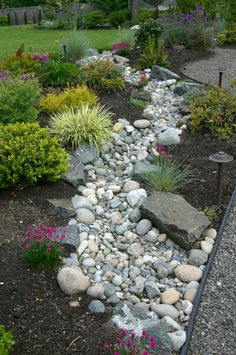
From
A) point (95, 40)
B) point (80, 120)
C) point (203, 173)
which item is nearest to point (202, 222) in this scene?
point (203, 173)

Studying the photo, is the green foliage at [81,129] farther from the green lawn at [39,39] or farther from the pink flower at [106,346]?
the green lawn at [39,39]

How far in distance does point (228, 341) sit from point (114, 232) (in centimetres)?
166

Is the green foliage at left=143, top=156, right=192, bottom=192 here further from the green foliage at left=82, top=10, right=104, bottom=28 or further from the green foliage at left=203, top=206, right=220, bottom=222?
the green foliage at left=82, top=10, right=104, bottom=28

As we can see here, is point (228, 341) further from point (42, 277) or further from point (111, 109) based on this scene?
point (111, 109)

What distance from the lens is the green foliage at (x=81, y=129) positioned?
5.88m

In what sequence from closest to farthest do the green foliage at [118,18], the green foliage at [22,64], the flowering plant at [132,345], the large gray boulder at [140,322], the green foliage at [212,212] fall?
the flowering plant at [132,345] < the large gray boulder at [140,322] < the green foliage at [212,212] < the green foliage at [22,64] < the green foliage at [118,18]

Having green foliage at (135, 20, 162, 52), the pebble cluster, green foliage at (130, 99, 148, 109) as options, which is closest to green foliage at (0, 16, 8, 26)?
green foliage at (135, 20, 162, 52)

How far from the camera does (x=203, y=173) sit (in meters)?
5.62

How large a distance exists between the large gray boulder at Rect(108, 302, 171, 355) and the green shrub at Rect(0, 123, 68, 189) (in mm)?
1839

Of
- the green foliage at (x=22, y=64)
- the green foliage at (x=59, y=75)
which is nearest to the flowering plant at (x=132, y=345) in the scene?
the green foliage at (x=59, y=75)

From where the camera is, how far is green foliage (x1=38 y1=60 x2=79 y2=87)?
26.6 ft

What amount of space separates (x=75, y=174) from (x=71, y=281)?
1828 millimetres

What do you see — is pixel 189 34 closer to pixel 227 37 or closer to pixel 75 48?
pixel 227 37

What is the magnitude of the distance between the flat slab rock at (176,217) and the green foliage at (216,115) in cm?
200
